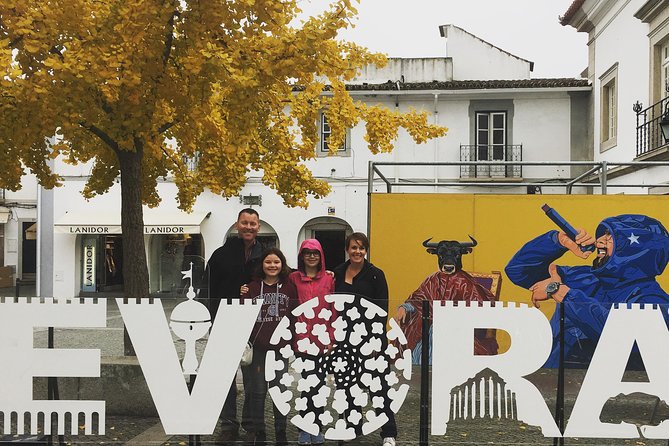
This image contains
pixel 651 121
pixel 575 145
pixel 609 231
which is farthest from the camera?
pixel 575 145

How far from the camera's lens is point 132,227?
775 cm

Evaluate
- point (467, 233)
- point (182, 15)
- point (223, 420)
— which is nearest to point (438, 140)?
point (467, 233)

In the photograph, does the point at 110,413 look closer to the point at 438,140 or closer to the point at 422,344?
the point at 422,344

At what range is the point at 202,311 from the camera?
545cm

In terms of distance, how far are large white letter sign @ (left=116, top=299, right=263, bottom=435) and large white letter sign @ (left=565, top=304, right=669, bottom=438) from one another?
285 cm

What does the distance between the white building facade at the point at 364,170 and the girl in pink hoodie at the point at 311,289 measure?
15.6 m

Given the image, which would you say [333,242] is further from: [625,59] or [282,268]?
[282,268]

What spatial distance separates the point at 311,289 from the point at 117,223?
708 inches

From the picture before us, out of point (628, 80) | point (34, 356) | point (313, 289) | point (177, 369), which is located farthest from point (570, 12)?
point (34, 356)

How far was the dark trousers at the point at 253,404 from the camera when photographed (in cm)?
559

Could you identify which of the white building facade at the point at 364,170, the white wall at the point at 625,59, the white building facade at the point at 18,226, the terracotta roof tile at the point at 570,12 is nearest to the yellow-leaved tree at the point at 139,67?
the white wall at the point at 625,59

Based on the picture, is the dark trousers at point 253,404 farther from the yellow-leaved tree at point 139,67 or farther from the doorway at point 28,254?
the doorway at point 28,254

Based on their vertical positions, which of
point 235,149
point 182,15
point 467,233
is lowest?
point 467,233

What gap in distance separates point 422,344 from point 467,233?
286 centimetres
